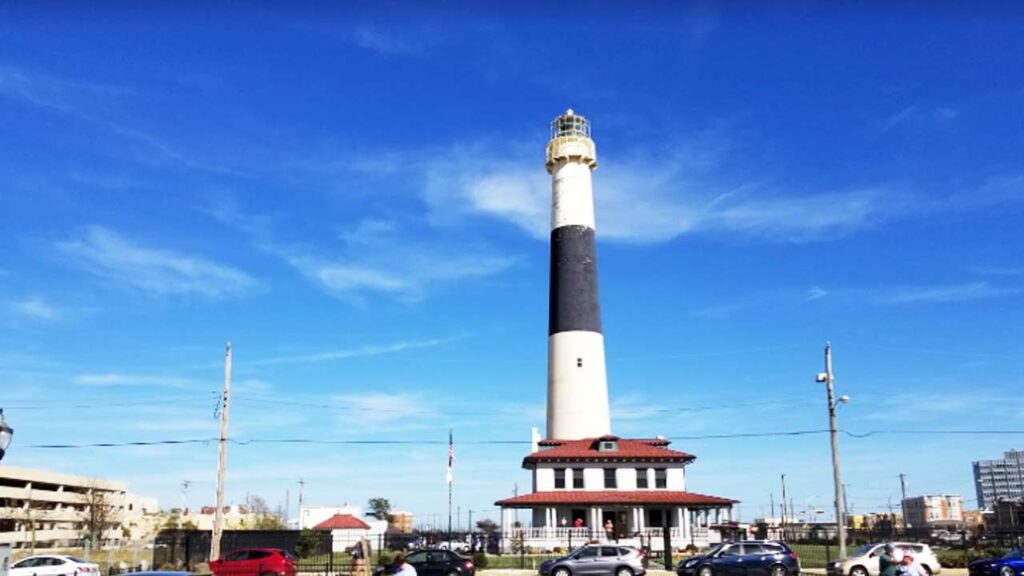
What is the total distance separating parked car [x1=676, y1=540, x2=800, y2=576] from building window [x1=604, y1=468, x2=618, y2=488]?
19100 mm

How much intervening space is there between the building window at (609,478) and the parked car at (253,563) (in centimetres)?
2309

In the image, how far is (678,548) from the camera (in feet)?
158

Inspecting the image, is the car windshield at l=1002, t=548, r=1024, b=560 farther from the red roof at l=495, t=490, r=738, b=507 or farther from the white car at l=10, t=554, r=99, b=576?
the white car at l=10, t=554, r=99, b=576

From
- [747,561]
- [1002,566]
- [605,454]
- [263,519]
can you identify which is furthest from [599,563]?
[263,519]

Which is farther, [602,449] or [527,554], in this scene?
[602,449]

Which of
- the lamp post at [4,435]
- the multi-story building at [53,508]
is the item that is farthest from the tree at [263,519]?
the lamp post at [4,435]

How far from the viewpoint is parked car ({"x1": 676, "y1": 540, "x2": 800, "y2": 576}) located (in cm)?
3250

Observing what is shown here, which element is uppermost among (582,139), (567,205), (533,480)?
(582,139)

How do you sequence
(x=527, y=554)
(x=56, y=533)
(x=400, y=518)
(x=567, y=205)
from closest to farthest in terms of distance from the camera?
(x=527, y=554) < (x=567, y=205) < (x=56, y=533) < (x=400, y=518)

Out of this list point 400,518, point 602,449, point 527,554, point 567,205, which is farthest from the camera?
point 400,518

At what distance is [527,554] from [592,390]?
13.1 meters

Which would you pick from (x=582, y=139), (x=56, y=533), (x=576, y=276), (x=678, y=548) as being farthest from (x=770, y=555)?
(x=56, y=533)

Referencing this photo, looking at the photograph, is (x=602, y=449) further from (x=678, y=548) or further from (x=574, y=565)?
(x=574, y=565)

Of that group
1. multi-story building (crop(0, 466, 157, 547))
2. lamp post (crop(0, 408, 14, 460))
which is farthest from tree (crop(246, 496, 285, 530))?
lamp post (crop(0, 408, 14, 460))
